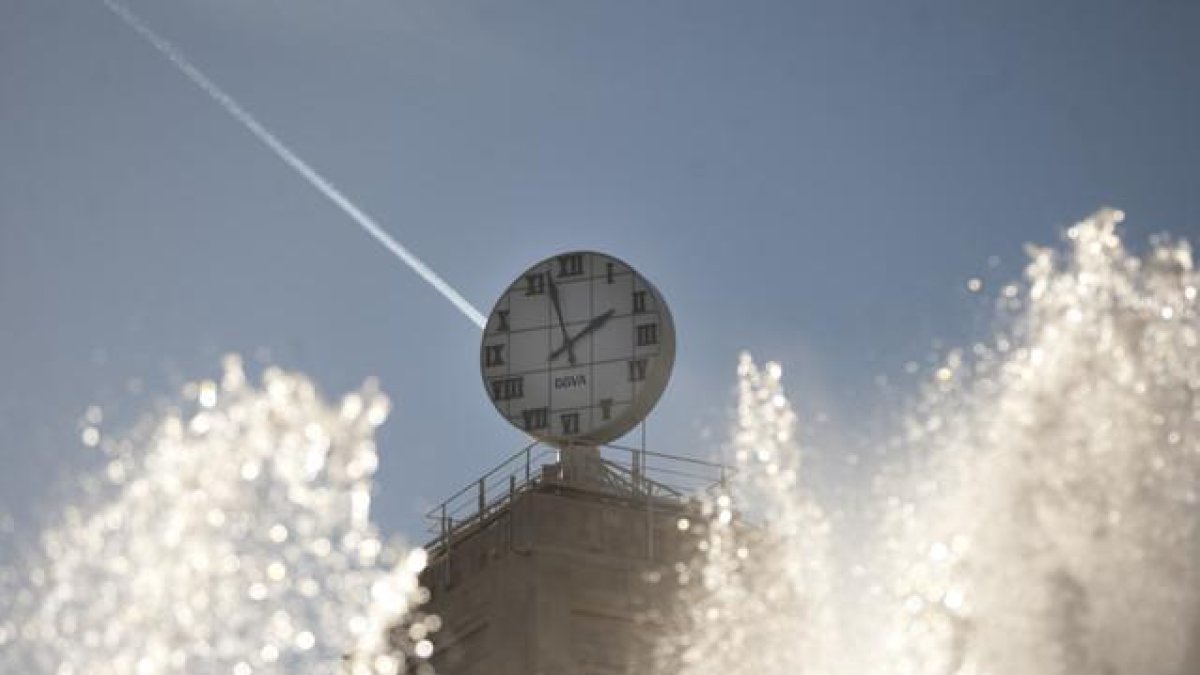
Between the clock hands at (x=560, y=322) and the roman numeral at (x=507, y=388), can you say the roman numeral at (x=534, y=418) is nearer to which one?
the roman numeral at (x=507, y=388)

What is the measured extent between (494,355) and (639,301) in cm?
373

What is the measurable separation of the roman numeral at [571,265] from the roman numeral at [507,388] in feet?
9.07

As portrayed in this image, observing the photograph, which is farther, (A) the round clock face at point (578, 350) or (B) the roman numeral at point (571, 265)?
(B) the roman numeral at point (571, 265)

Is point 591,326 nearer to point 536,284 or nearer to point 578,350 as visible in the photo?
point 578,350

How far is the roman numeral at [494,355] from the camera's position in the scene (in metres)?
71.2

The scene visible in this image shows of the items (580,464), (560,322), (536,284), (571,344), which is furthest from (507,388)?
(536,284)

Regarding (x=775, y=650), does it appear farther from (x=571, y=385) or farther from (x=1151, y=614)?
(x=1151, y=614)

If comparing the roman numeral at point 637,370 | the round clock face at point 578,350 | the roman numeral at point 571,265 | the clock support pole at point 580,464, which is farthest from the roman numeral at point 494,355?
the roman numeral at point 637,370

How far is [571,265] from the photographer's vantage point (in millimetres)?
71375

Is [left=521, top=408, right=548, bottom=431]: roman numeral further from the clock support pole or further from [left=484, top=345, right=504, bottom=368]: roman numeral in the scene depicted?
[left=484, top=345, right=504, bottom=368]: roman numeral

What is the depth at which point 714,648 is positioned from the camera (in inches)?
2680

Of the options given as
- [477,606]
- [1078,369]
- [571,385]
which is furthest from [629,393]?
[1078,369]

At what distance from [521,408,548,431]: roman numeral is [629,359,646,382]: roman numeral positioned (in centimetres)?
224

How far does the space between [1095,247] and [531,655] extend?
58.8 feet
